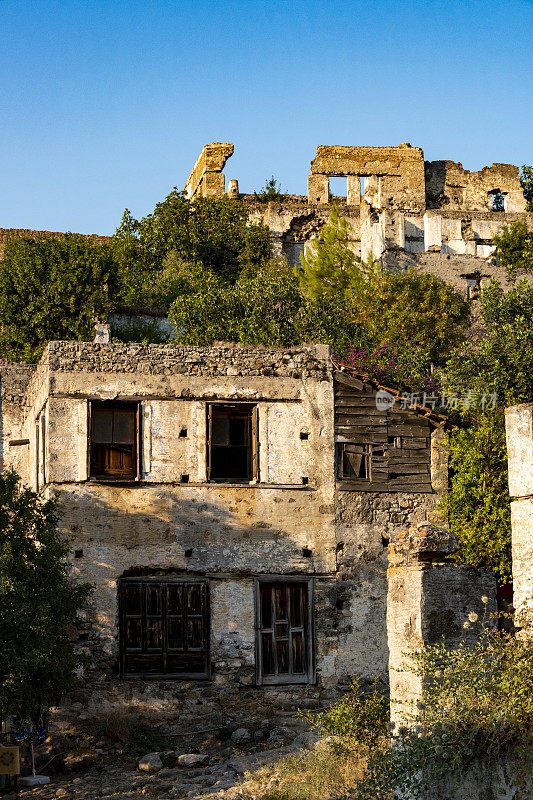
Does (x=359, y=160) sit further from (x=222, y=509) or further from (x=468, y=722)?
(x=468, y=722)

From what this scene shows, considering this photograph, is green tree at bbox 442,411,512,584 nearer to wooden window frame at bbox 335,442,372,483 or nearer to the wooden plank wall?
the wooden plank wall

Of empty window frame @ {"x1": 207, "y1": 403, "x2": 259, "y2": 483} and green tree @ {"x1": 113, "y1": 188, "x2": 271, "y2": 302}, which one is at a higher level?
green tree @ {"x1": 113, "y1": 188, "x2": 271, "y2": 302}

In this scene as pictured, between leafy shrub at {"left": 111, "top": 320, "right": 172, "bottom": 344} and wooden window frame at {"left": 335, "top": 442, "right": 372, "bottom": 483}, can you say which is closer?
wooden window frame at {"left": 335, "top": 442, "right": 372, "bottom": 483}

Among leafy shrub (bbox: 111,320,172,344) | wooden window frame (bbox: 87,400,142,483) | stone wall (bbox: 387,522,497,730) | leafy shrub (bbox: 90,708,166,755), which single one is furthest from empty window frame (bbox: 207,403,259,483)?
leafy shrub (bbox: 111,320,172,344)

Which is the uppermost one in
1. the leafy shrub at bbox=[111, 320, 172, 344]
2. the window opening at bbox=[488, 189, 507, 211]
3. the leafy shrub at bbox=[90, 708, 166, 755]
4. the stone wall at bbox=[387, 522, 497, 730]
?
the window opening at bbox=[488, 189, 507, 211]

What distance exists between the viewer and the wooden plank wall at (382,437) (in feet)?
62.5

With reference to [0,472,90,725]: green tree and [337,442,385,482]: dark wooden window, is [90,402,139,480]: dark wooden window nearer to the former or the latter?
[0,472,90,725]: green tree

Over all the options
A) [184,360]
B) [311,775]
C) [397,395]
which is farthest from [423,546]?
[397,395]

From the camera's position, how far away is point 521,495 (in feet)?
38.4

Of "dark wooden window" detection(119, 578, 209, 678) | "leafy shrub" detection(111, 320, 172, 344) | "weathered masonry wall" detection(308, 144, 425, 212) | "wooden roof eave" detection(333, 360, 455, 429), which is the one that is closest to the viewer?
"dark wooden window" detection(119, 578, 209, 678)

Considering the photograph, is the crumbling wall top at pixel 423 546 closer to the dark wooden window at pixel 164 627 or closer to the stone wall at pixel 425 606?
the stone wall at pixel 425 606

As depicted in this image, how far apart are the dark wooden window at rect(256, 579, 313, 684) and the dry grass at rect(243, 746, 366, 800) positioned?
384 cm

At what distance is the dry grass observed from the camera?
12.3 metres

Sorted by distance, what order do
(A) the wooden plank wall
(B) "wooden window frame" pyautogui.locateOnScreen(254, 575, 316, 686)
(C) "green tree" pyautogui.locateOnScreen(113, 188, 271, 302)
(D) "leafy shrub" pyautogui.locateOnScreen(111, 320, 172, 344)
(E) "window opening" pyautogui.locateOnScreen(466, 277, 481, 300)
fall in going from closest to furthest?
(B) "wooden window frame" pyautogui.locateOnScreen(254, 575, 316, 686), (A) the wooden plank wall, (D) "leafy shrub" pyautogui.locateOnScreen(111, 320, 172, 344), (E) "window opening" pyautogui.locateOnScreen(466, 277, 481, 300), (C) "green tree" pyautogui.locateOnScreen(113, 188, 271, 302)
